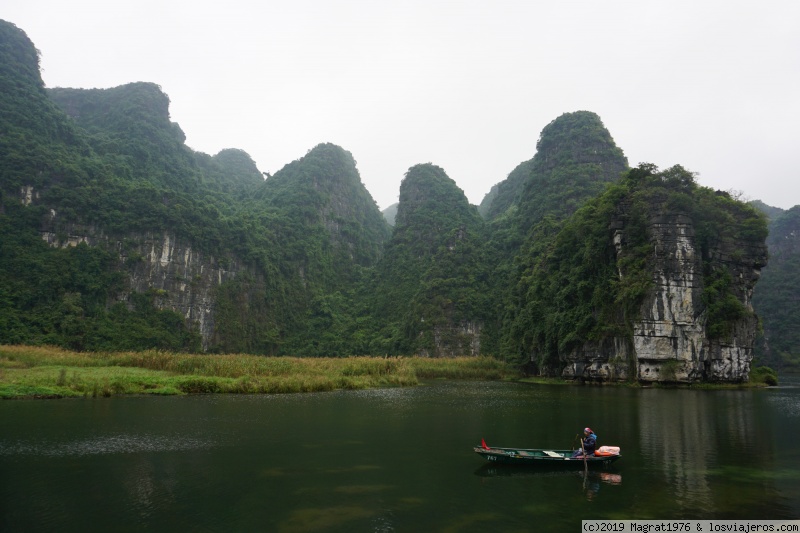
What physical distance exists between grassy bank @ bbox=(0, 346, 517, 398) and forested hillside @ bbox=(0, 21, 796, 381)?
783 inches

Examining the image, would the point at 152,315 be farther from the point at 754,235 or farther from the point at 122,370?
the point at 754,235

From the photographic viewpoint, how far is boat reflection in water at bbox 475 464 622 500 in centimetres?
1137

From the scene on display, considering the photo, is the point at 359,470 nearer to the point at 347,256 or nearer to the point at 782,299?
the point at 782,299

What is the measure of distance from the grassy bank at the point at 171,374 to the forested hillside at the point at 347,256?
1988 centimetres

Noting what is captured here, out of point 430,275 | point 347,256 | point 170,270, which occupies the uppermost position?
point 347,256

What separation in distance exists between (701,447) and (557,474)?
6.23m

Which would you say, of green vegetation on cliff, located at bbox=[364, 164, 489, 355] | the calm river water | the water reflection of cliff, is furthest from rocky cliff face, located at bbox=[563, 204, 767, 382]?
green vegetation on cliff, located at bbox=[364, 164, 489, 355]

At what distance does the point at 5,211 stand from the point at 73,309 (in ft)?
49.0

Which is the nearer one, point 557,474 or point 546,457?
point 557,474

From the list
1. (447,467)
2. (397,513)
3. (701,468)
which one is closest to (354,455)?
(447,467)

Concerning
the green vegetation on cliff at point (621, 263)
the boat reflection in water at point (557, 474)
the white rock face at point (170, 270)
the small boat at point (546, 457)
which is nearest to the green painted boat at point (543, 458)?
the small boat at point (546, 457)

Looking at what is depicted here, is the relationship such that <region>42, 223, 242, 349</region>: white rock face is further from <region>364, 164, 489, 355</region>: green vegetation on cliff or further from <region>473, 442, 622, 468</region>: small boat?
<region>473, 442, 622, 468</region>: small boat

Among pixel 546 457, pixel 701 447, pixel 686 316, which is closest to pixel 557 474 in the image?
pixel 546 457

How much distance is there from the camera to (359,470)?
12203 millimetres
